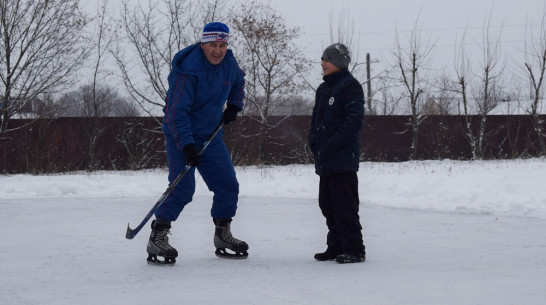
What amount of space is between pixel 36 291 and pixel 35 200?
5678 millimetres

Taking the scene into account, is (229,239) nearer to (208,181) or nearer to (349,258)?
(208,181)

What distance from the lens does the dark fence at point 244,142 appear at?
16844 mm

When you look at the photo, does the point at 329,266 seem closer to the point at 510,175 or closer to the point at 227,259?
the point at 227,259

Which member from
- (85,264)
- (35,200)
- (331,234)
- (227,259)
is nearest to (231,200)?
(227,259)

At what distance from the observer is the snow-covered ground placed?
3.45 m

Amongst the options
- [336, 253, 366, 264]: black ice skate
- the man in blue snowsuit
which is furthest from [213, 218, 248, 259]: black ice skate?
[336, 253, 366, 264]: black ice skate

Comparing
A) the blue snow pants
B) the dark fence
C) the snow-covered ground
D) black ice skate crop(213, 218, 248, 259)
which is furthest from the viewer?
the dark fence

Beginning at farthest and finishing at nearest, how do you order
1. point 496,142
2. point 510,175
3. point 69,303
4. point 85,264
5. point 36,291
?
point 496,142 → point 510,175 → point 85,264 → point 36,291 → point 69,303

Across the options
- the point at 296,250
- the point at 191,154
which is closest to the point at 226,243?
the point at 296,250

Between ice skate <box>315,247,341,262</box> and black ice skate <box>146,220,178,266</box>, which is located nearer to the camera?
black ice skate <box>146,220,178,266</box>

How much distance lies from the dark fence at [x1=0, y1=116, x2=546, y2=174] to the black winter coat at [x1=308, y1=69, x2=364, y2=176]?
12535 mm

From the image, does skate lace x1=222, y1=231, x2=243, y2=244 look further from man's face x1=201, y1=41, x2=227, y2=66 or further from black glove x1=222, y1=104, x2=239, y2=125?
man's face x1=201, y1=41, x2=227, y2=66

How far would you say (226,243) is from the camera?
4633 mm

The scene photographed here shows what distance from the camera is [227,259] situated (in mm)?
4598
